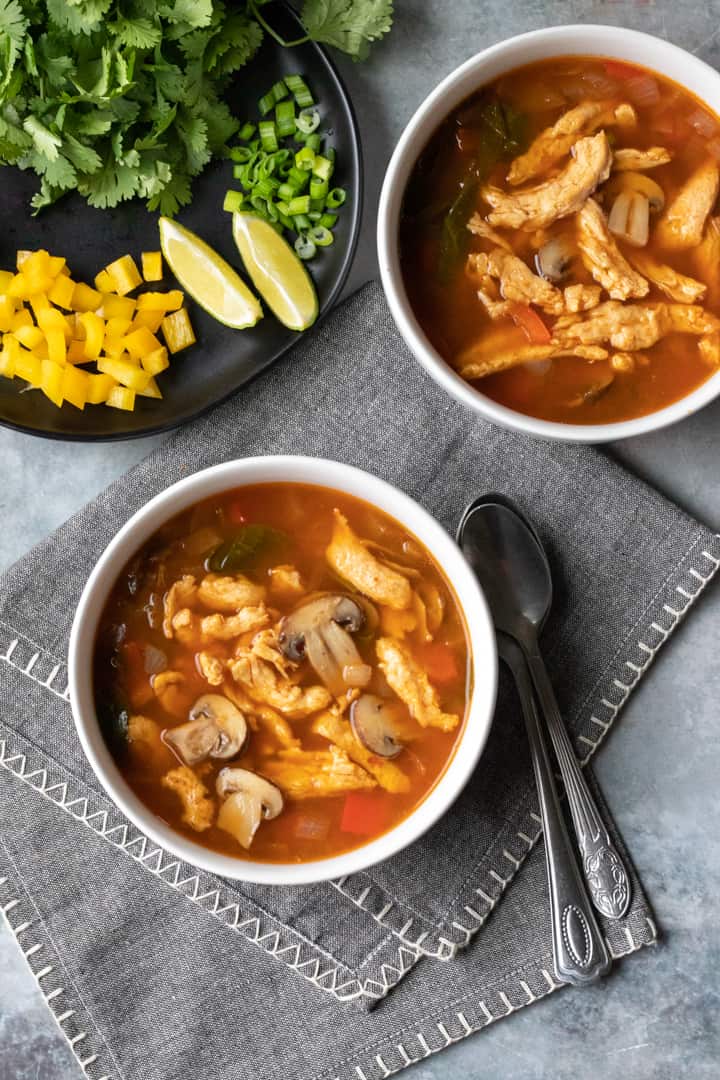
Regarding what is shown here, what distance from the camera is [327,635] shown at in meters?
2.40

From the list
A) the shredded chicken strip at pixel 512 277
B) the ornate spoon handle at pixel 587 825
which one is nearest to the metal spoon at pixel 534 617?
the ornate spoon handle at pixel 587 825

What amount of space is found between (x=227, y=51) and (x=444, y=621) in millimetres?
1670

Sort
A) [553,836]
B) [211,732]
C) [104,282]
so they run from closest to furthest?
[211,732], [553,836], [104,282]

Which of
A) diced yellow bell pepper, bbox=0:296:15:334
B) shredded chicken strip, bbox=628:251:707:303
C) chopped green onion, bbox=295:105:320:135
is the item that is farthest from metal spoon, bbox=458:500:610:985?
diced yellow bell pepper, bbox=0:296:15:334

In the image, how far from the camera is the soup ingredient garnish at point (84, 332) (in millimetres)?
2764

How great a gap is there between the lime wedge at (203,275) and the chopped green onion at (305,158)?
1.20ft

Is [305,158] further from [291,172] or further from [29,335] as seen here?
[29,335]

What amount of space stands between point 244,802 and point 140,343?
4.21 ft

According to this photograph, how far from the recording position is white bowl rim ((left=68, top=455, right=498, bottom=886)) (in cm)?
232

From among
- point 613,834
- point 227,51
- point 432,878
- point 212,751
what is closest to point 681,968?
point 613,834

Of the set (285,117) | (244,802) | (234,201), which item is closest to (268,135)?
(285,117)

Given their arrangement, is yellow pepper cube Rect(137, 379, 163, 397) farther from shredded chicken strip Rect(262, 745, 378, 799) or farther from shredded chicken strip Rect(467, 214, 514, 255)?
shredded chicken strip Rect(262, 745, 378, 799)

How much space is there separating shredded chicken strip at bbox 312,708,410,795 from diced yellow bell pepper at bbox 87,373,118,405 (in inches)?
43.3

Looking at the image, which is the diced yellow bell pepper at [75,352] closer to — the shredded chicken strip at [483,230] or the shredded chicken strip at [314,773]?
the shredded chicken strip at [483,230]
